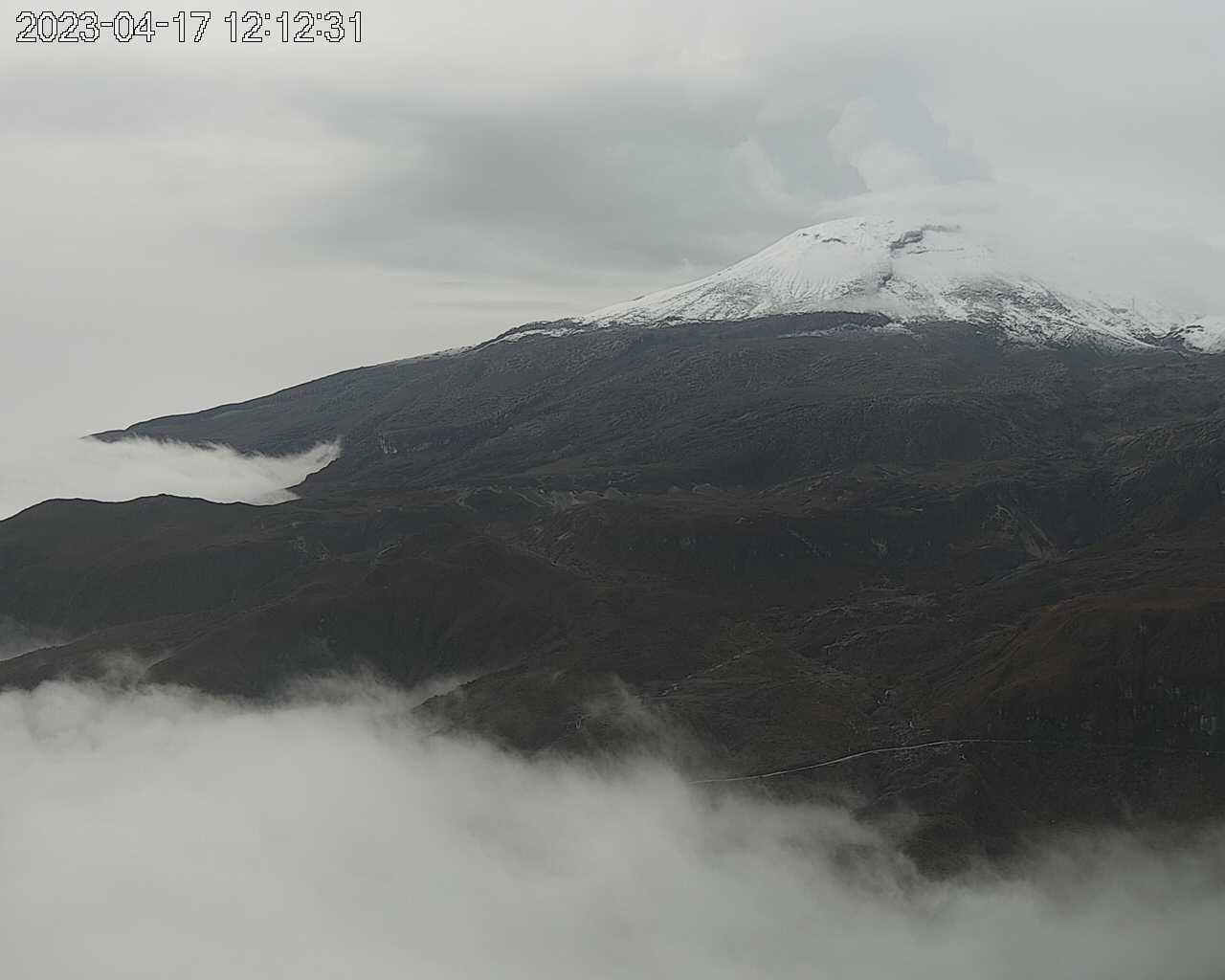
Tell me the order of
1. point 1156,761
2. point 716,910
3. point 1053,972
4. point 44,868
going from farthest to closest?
point 44,868, point 1156,761, point 716,910, point 1053,972

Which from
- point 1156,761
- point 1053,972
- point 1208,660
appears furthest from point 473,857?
point 1208,660

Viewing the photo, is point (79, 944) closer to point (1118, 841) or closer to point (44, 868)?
point (44, 868)

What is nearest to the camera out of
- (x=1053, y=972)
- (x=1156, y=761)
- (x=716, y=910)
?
(x=1053, y=972)

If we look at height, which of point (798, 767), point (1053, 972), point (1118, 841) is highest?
point (798, 767)

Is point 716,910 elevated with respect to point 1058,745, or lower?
lower

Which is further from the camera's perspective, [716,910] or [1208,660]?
[1208,660]

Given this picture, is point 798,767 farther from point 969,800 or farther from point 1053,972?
point 1053,972

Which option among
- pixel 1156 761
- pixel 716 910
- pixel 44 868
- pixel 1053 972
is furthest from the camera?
pixel 44 868

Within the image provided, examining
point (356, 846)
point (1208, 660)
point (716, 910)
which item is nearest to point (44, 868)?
point (356, 846)

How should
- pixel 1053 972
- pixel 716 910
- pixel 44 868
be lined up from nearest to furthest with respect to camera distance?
pixel 1053 972, pixel 716 910, pixel 44 868
